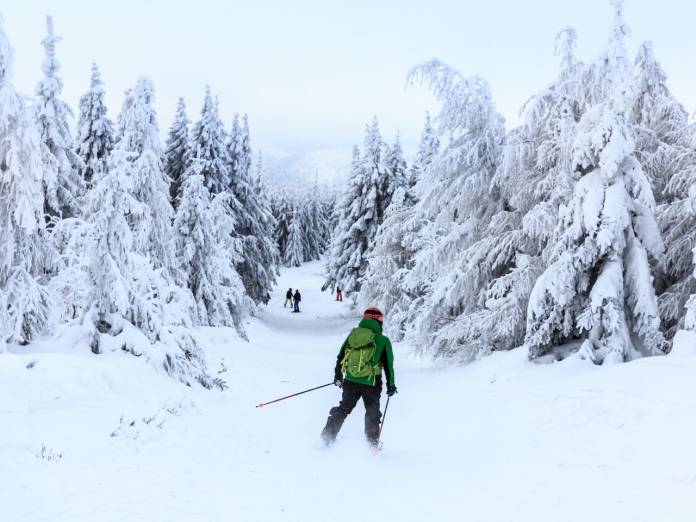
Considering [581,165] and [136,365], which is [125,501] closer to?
[136,365]

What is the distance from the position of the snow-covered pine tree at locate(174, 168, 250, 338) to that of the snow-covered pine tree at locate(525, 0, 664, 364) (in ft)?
45.6

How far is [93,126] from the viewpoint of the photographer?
23828 mm

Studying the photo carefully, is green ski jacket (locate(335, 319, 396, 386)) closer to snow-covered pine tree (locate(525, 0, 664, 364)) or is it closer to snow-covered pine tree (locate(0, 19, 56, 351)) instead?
snow-covered pine tree (locate(525, 0, 664, 364))

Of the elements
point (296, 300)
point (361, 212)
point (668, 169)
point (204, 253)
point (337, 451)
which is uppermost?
point (361, 212)

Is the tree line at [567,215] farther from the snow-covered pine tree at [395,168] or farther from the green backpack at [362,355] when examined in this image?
the snow-covered pine tree at [395,168]

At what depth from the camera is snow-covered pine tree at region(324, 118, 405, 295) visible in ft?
111

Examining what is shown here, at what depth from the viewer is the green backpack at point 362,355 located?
7.11 metres

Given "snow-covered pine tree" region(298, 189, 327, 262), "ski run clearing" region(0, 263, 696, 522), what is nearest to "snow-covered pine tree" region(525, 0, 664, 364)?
"ski run clearing" region(0, 263, 696, 522)

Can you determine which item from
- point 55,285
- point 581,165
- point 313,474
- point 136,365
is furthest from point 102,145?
point 313,474

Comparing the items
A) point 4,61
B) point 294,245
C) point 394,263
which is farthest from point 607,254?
point 294,245

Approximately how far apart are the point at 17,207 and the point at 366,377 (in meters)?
6.23

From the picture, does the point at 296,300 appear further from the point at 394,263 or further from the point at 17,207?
the point at 17,207

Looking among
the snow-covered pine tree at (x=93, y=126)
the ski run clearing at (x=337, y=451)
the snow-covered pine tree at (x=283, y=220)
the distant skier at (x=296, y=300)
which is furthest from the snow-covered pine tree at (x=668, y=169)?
the snow-covered pine tree at (x=283, y=220)

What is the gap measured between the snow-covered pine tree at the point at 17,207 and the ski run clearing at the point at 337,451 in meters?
0.75
